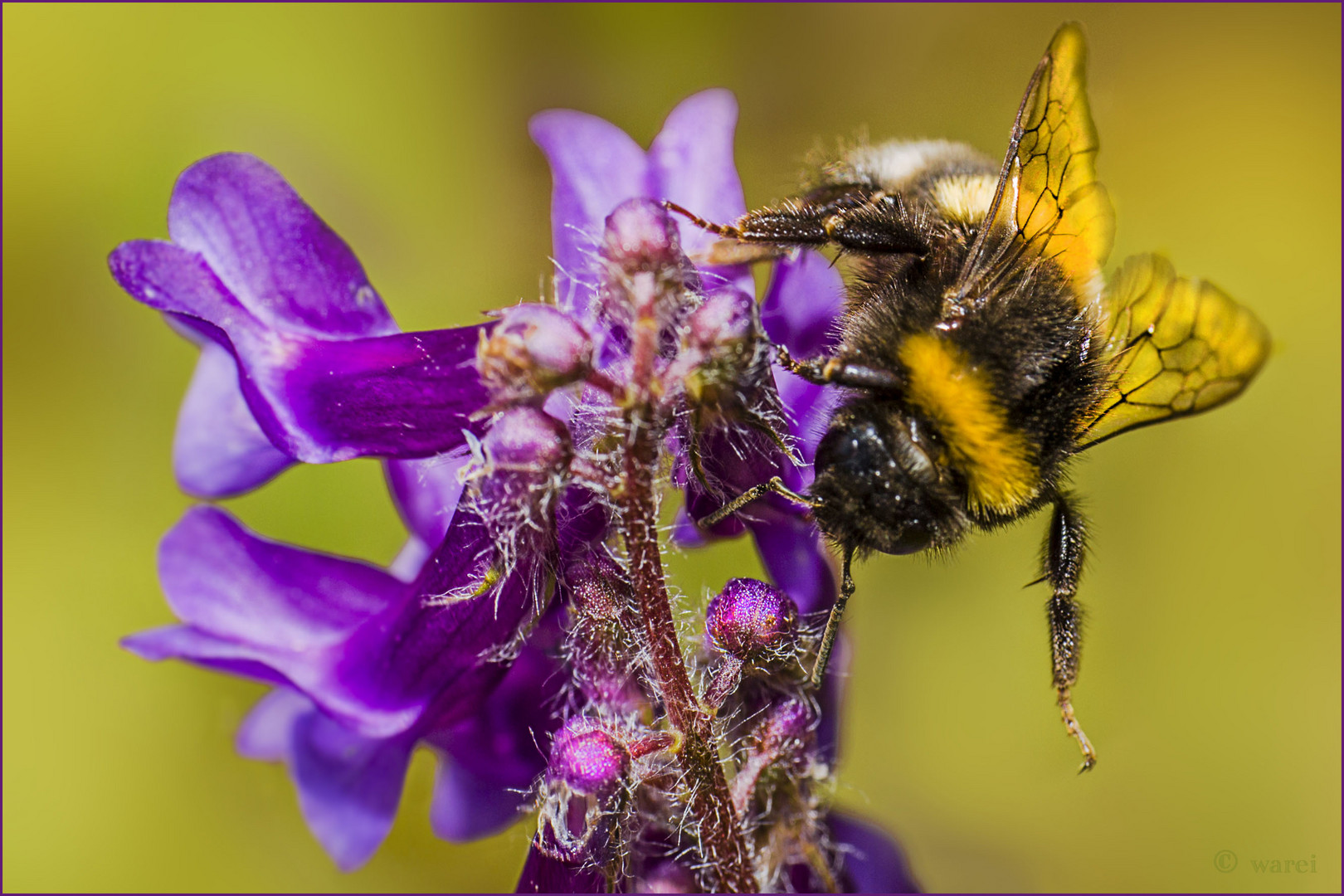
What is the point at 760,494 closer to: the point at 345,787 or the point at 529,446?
the point at 529,446

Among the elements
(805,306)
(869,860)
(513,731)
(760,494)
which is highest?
(805,306)

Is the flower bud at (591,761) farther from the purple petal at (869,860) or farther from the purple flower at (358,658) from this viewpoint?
the purple petal at (869,860)

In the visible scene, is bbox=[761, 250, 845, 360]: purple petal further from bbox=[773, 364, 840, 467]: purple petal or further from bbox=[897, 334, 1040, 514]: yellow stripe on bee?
bbox=[897, 334, 1040, 514]: yellow stripe on bee


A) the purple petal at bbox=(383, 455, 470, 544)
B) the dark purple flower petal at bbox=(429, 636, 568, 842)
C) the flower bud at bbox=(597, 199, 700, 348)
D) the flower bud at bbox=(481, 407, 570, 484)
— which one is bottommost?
the dark purple flower petal at bbox=(429, 636, 568, 842)

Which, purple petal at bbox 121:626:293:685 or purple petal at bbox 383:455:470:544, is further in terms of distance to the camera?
purple petal at bbox 383:455:470:544

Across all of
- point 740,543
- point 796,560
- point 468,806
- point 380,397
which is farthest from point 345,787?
point 740,543

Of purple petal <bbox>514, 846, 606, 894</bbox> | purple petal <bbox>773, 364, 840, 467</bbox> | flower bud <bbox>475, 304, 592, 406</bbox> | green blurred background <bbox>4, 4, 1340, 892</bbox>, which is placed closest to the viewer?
flower bud <bbox>475, 304, 592, 406</bbox>

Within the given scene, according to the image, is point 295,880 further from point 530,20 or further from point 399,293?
point 530,20

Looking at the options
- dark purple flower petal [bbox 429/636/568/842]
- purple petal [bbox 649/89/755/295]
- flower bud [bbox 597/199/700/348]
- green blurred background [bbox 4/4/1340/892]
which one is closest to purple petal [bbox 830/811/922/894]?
dark purple flower petal [bbox 429/636/568/842]
